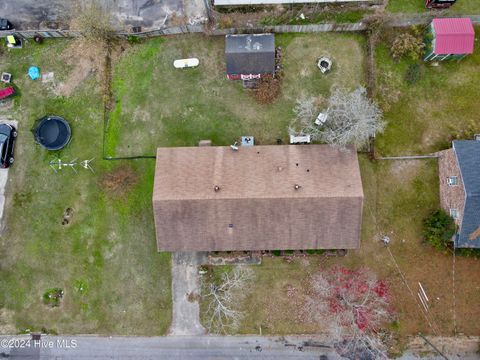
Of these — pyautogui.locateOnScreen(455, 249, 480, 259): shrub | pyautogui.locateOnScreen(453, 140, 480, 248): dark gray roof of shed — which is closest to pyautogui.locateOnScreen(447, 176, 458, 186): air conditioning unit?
pyautogui.locateOnScreen(453, 140, 480, 248): dark gray roof of shed

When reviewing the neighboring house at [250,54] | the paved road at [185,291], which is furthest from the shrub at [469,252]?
the neighboring house at [250,54]

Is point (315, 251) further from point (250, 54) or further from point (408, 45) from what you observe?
point (408, 45)

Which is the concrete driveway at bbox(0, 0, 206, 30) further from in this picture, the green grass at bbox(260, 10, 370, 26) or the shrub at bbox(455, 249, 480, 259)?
the shrub at bbox(455, 249, 480, 259)

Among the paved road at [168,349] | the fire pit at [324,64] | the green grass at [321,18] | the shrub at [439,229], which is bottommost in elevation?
the paved road at [168,349]

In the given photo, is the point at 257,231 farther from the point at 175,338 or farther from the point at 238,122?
the point at 175,338

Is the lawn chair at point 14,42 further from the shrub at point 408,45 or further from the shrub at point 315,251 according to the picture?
the shrub at point 408,45
